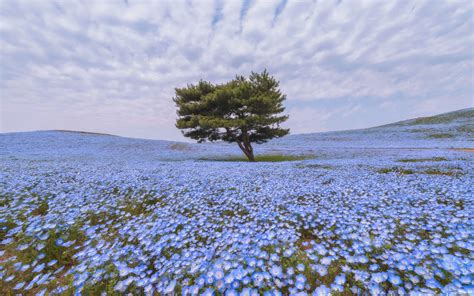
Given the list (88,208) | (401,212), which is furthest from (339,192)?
(88,208)

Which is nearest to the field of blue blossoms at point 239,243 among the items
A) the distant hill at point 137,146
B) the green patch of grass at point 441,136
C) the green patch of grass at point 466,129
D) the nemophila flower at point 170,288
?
the nemophila flower at point 170,288

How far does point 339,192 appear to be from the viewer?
5641 millimetres

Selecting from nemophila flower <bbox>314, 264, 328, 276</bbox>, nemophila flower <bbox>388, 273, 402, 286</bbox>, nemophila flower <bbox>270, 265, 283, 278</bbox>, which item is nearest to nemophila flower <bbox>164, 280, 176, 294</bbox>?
nemophila flower <bbox>270, 265, 283, 278</bbox>

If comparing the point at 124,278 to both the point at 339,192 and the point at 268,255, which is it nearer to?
the point at 268,255

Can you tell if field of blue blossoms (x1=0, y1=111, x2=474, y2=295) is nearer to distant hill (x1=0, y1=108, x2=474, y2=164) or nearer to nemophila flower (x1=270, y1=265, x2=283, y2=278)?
nemophila flower (x1=270, y1=265, x2=283, y2=278)

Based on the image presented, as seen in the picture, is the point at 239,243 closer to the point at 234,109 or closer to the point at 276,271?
the point at 276,271

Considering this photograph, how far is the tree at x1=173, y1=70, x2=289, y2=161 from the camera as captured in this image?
1719 cm

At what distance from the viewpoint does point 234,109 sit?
18547 millimetres

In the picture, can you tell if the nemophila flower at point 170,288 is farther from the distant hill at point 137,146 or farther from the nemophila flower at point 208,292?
the distant hill at point 137,146

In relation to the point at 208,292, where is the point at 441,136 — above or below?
below

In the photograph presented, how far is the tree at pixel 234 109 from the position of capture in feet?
56.4

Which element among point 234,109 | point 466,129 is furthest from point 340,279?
point 466,129

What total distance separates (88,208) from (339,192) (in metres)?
6.23

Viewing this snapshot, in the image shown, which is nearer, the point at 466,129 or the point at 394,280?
the point at 394,280
